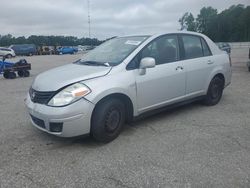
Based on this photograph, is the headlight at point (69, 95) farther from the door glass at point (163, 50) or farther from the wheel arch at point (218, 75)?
the wheel arch at point (218, 75)

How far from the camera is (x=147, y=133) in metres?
4.60

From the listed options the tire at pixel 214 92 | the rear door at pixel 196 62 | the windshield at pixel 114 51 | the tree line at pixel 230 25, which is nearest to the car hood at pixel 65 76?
the windshield at pixel 114 51

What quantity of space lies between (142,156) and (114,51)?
204 centimetres

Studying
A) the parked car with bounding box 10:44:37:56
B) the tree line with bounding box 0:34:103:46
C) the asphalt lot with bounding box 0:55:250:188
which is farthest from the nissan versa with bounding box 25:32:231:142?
the tree line with bounding box 0:34:103:46

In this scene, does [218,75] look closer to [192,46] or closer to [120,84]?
[192,46]

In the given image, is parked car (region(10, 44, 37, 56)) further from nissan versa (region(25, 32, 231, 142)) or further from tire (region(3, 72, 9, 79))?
nissan versa (region(25, 32, 231, 142))

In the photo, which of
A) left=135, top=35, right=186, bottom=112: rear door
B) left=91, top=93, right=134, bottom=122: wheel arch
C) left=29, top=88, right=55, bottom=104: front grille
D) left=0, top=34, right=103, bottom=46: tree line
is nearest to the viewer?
left=29, top=88, right=55, bottom=104: front grille

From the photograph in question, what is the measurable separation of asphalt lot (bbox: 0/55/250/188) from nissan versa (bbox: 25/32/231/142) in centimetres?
34

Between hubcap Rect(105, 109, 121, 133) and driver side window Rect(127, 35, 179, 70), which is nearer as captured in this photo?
hubcap Rect(105, 109, 121, 133)

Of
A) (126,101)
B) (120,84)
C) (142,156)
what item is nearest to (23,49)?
(126,101)

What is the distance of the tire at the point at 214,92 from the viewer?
20.1ft

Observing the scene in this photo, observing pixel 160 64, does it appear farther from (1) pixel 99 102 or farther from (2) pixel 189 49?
(1) pixel 99 102

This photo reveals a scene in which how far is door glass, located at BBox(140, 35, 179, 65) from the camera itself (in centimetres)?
481

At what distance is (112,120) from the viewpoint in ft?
13.8
